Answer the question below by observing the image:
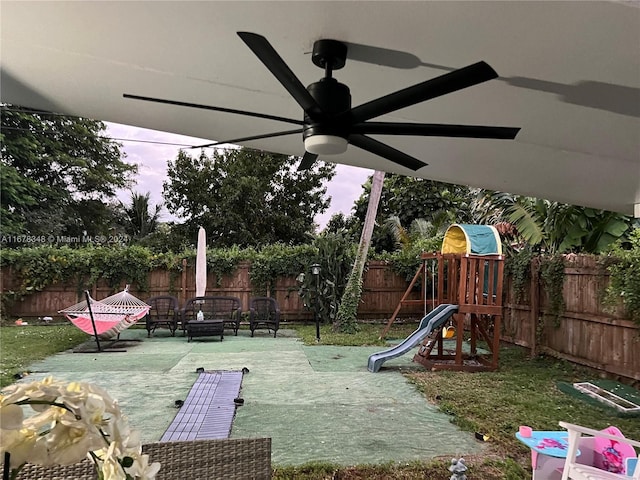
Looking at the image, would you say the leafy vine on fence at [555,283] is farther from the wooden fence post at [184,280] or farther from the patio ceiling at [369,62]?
the wooden fence post at [184,280]

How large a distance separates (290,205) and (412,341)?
41.3 ft

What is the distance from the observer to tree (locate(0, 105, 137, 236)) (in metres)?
13.8

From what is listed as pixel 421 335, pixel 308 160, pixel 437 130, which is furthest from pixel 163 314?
pixel 437 130

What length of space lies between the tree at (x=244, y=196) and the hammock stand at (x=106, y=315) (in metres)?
9.06

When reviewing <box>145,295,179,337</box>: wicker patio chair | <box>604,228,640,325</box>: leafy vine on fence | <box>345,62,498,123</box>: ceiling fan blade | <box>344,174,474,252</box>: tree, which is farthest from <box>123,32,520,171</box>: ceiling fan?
<box>344,174,474,252</box>: tree

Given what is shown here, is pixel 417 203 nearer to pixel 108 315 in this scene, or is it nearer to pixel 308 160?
pixel 108 315

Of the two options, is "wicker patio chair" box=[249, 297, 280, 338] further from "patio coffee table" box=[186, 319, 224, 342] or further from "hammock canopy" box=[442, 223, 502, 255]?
"hammock canopy" box=[442, 223, 502, 255]

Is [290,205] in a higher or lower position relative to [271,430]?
higher

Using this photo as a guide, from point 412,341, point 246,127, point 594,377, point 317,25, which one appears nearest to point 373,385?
point 412,341

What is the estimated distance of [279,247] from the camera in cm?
1133

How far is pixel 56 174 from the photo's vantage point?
16062mm

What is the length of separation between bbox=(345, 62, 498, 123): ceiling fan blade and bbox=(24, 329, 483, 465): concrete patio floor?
2.26m

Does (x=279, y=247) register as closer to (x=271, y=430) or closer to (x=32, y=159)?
(x=271, y=430)

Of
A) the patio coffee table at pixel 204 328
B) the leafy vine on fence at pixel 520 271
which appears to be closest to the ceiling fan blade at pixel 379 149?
the leafy vine on fence at pixel 520 271
